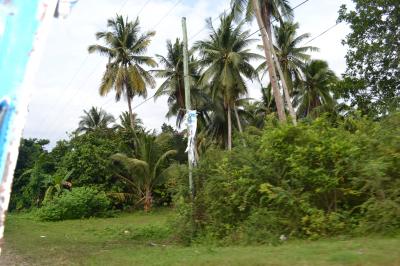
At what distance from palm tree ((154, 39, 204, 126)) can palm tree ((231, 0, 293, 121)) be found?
11.9 meters

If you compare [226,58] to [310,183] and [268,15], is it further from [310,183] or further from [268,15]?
Answer: [310,183]

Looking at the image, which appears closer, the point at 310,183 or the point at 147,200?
the point at 310,183

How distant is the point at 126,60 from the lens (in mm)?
38375

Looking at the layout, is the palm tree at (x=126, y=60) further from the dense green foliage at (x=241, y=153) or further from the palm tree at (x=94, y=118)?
the palm tree at (x=94, y=118)

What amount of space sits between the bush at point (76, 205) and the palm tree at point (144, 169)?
5.70ft

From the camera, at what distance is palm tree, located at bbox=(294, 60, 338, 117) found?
119ft

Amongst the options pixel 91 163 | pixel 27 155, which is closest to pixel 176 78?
pixel 91 163

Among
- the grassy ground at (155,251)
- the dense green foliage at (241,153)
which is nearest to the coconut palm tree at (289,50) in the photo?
the dense green foliage at (241,153)

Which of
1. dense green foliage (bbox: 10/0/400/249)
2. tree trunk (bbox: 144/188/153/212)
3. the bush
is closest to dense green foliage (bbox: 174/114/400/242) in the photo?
dense green foliage (bbox: 10/0/400/249)

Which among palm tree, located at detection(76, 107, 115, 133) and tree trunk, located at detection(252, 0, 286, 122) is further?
palm tree, located at detection(76, 107, 115, 133)

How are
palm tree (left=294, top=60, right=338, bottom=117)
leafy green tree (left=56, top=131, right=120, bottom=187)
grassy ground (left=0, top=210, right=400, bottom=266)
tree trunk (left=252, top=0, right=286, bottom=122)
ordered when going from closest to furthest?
grassy ground (left=0, top=210, right=400, bottom=266) → tree trunk (left=252, top=0, right=286, bottom=122) → leafy green tree (left=56, top=131, right=120, bottom=187) → palm tree (left=294, top=60, right=338, bottom=117)

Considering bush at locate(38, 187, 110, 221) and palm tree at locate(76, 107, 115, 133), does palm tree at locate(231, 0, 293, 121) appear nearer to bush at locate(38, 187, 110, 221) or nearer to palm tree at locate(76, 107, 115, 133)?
bush at locate(38, 187, 110, 221)

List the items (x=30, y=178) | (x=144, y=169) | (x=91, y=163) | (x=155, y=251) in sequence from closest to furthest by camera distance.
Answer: (x=155, y=251), (x=144, y=169), (x=91, y=163), (x=30, y=178)

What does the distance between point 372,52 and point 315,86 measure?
12822 millimetres
